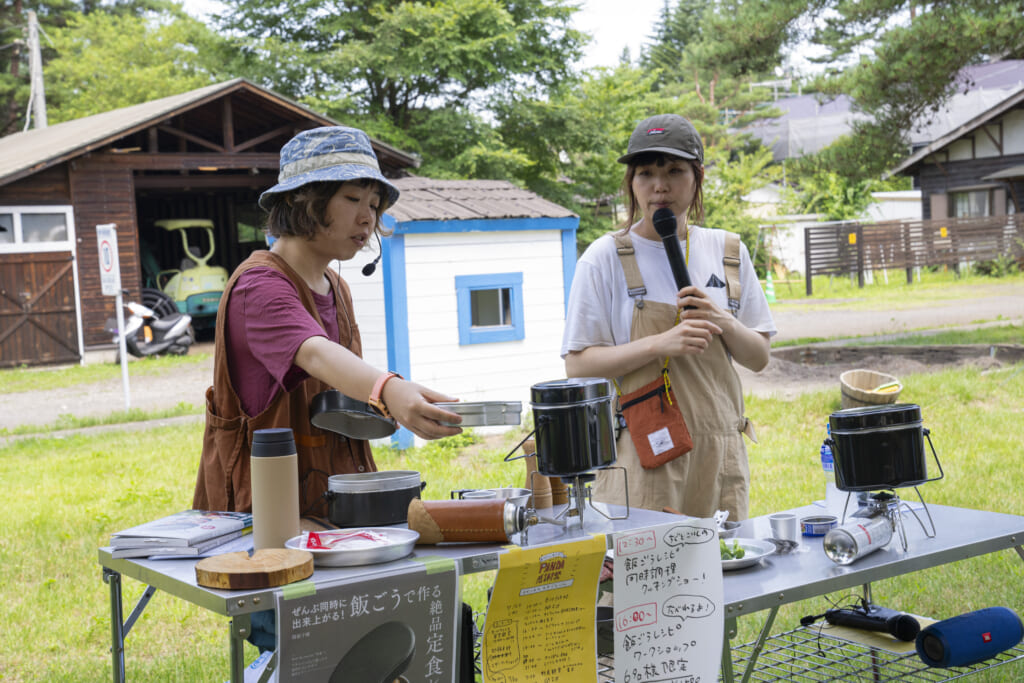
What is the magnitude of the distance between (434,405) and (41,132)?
27652mm

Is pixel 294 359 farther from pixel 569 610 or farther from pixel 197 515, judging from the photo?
pixel 569 610

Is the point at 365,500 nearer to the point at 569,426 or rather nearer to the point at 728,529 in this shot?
the point at 569,426

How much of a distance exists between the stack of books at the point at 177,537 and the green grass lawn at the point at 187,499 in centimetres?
216

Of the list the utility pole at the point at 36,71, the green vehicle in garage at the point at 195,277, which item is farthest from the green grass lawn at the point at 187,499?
the utility pole at the point at 36,71

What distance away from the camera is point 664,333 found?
10.5 feet

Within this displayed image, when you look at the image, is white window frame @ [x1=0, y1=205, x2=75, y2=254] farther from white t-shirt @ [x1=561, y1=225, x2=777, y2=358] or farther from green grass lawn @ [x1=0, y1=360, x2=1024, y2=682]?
white t-shirt @ [x1=561, y1=225, x2=777, y2=358]

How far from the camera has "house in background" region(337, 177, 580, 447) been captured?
8953 millimetres

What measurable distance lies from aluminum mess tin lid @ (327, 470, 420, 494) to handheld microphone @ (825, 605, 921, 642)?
188cm

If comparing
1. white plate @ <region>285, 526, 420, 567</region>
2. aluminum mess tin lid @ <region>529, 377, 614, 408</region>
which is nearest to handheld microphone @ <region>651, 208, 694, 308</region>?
aluminum mess tin lid @ <region>529, 377, 614, 408</region>

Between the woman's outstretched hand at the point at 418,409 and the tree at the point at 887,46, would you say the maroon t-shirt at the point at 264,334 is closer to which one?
the woman's outstretched hand at the point at 418,409

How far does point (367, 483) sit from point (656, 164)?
58.3 inches

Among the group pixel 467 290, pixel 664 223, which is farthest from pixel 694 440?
pixel 467 290

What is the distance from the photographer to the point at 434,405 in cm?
238

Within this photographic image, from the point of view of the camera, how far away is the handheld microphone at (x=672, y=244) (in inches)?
127
